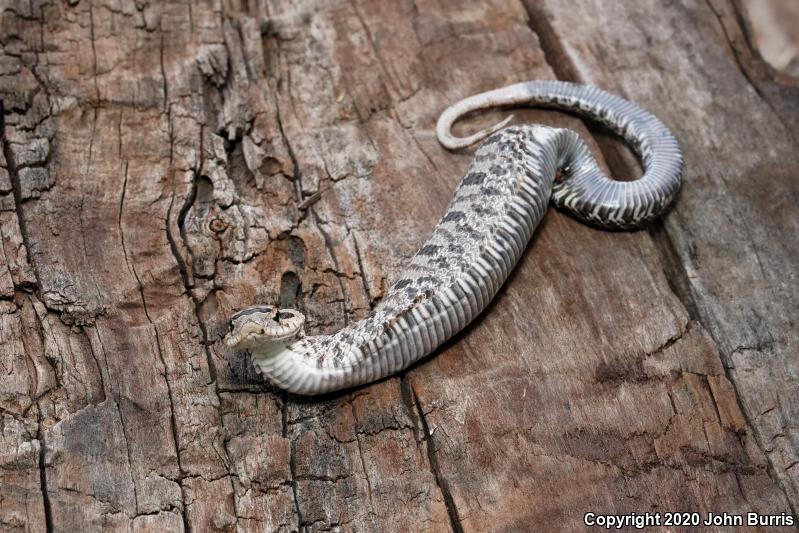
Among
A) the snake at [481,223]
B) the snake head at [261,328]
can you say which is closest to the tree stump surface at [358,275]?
the snake at [481,223]

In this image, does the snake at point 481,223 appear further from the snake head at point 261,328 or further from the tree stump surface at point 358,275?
the tree stump surface at point 358,275

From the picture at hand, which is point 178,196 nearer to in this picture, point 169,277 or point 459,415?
point 169,277

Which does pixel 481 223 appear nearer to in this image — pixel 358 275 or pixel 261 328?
pixel 358 275

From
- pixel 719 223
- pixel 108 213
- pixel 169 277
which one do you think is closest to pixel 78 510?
pixel 169 277

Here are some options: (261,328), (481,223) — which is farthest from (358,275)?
(261,328)

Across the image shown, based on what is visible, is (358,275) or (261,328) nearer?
(261,328)

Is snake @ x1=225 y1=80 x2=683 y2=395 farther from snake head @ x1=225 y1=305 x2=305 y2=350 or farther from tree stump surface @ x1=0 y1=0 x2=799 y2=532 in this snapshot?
tree stump surface @ x1=0 y1=0 x2=799 y2=532
